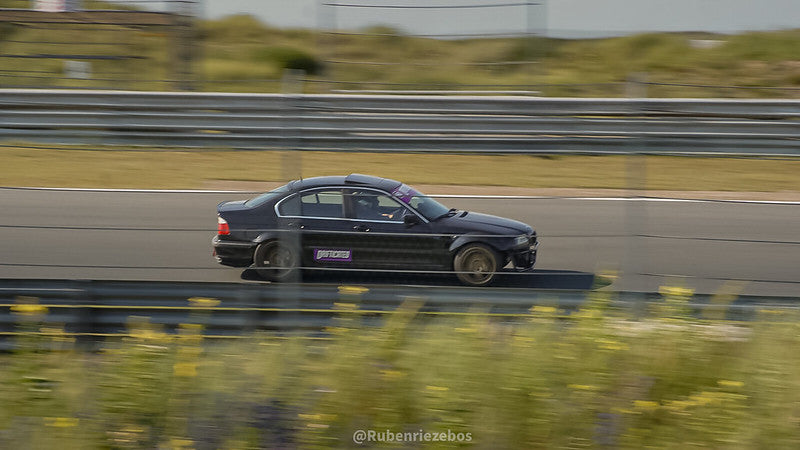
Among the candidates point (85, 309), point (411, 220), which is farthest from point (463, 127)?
point (85, 309)

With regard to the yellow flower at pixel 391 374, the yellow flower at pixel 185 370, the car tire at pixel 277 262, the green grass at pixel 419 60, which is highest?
the green grass at pixel 419 60

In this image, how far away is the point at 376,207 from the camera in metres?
7.07

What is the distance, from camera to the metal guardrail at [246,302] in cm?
573

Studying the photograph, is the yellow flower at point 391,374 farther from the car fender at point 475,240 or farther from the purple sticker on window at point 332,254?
the car fender at point 475,240

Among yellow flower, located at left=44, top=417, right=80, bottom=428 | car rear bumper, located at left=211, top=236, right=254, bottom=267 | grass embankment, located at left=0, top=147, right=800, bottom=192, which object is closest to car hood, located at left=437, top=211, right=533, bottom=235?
grass embankment, located at left=0, top=147, right=800, bottom=192

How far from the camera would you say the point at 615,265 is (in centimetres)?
645

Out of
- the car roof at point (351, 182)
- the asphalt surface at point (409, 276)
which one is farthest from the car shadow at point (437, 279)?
the car roof at point (351, 182)

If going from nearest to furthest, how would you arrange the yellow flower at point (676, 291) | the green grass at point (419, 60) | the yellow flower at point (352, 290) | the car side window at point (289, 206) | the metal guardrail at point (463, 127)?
the yellow flower at point (676, 291)
the metal guardrail at point (463, 127)
the yellow flower at point (352, 290)
the car side window at point (289, 206)
the green grass at point (419, 60)

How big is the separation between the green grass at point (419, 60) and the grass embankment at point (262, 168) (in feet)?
7.97

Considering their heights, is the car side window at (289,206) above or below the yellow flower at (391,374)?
above

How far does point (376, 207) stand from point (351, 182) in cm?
35

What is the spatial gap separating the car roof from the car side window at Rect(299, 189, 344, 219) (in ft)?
0.32

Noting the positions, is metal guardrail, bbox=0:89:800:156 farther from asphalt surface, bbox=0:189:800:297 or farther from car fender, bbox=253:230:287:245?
car fender, bbox=253:230:287:245

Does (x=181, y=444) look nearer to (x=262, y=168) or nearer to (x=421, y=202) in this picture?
(x=262, y=168)
